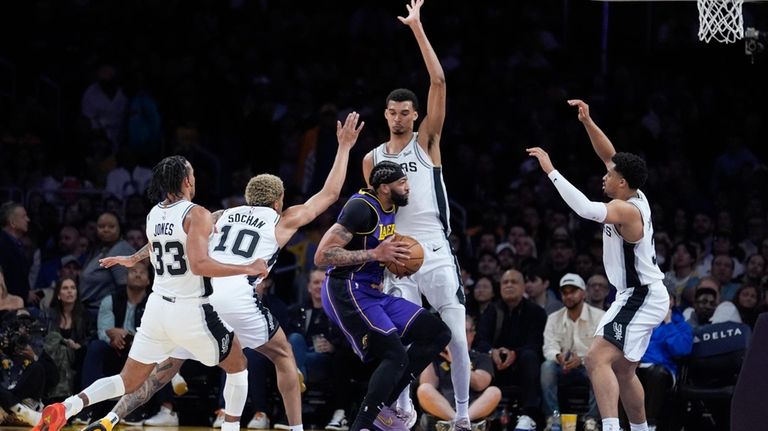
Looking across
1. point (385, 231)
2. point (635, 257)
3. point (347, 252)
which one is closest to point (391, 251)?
point (347, 252)

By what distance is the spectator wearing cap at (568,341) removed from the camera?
40.4 ft

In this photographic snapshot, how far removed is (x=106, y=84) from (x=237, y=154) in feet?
6.71

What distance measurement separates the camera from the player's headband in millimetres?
9742

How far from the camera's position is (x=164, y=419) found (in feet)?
41.2

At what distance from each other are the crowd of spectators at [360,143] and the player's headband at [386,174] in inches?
122

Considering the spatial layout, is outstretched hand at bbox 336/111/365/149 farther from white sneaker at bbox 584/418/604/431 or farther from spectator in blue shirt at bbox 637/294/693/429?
spectator in blue shirt at bbox 637/294/693/429

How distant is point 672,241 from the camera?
14.9 metres

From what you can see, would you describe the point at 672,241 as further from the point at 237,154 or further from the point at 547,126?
the point at 237,154

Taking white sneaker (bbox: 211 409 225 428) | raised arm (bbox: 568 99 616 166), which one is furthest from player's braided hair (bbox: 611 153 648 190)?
white sneaker (bbox: 211 409 225 428)

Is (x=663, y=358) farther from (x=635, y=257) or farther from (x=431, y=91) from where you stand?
(x=431, y=91)

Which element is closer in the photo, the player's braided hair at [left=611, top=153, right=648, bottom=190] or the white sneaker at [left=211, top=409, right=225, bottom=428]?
the player's braided hair at [left=611, top=153, right=648, bottom=190]

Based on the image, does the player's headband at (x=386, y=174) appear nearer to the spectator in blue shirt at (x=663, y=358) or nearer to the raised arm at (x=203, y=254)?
the raised arm at (x=203, y=254)

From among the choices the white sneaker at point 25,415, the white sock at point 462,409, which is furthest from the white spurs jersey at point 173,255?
the white sneaker at point 25,415

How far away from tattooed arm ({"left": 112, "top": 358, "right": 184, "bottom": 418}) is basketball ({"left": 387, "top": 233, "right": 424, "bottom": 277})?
1.90 meters
